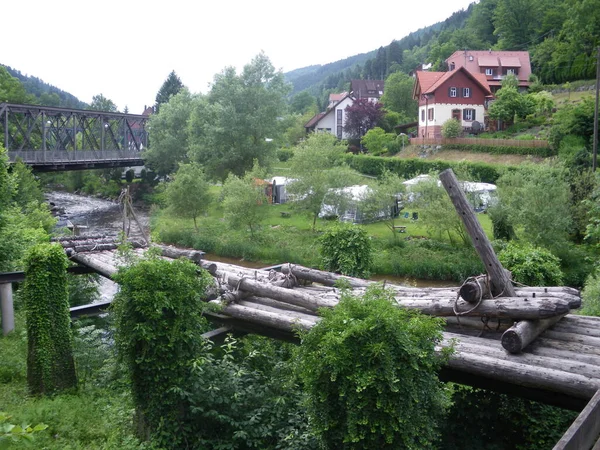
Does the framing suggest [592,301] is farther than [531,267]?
Yes

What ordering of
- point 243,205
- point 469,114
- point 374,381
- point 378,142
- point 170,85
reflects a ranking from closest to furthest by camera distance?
point 374,381 < point 243,205 < point 469,114 < point 378,142 < point 170,85

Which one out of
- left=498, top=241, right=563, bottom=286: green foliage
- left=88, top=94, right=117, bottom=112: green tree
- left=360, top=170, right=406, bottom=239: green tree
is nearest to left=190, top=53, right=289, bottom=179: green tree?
left=360, top=170, right=406, bottom=239: green tree

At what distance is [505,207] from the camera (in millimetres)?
27891

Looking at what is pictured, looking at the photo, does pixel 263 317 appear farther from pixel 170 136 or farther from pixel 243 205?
pixel 170 136

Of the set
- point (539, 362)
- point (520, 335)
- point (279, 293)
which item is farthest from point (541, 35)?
point (539, 362)

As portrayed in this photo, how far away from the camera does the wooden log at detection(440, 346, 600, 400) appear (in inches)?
288

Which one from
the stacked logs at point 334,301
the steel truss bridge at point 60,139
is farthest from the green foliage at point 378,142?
the stacked logs at point 334,301

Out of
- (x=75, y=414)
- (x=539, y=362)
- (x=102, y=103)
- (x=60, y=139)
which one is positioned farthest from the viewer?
(x=102, y=103)

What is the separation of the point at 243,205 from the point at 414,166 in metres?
17.4

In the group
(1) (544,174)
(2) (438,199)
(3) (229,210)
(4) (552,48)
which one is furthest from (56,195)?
(4) (552,48)

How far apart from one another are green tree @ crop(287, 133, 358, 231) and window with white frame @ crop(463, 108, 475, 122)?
1021 inches

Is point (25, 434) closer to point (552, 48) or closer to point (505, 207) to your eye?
point (505, 207)

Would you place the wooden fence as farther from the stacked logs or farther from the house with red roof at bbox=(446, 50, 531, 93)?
the stacked logs

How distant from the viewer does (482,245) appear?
984 centimetres
